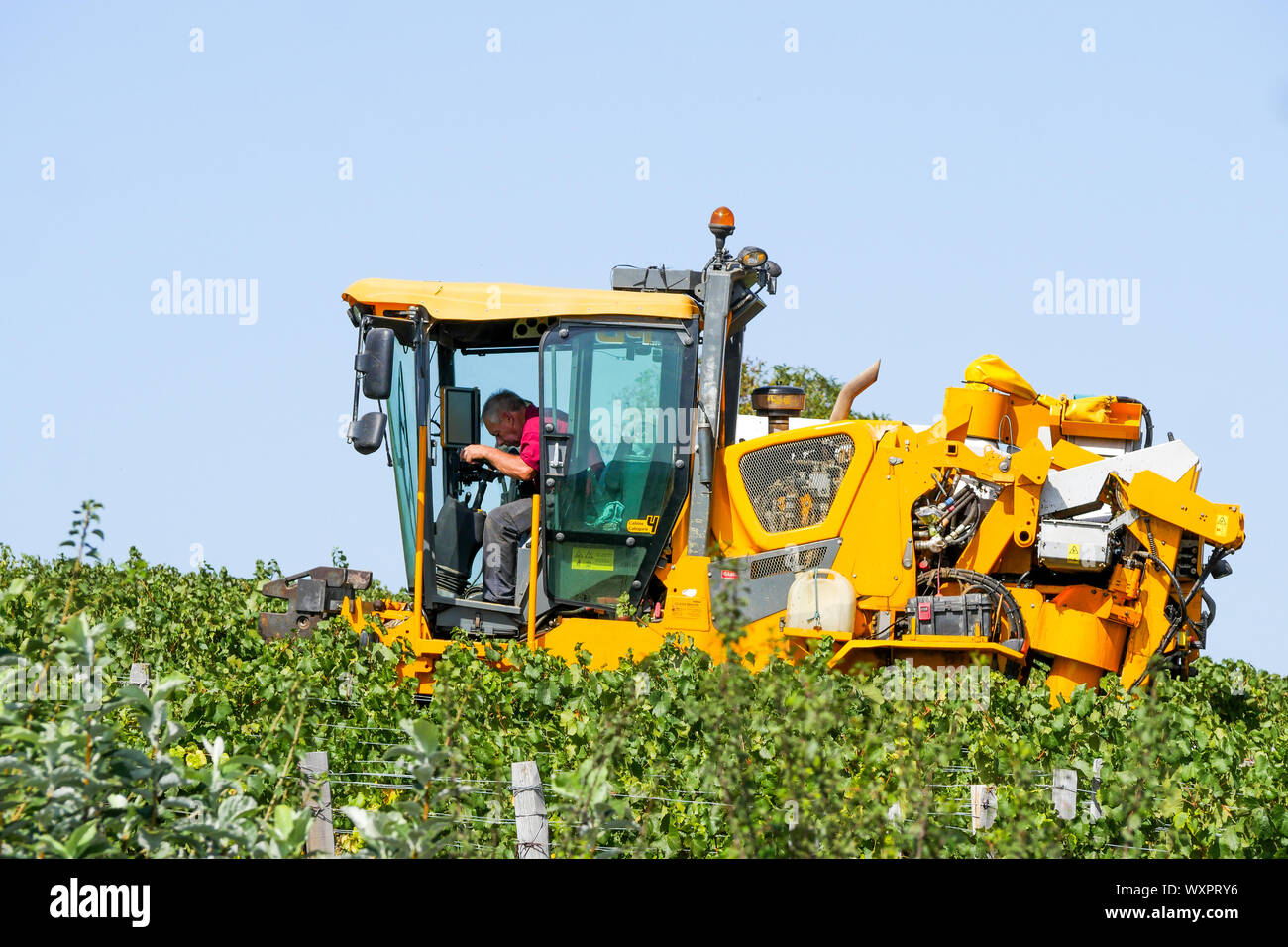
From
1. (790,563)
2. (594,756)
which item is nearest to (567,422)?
(790,563)

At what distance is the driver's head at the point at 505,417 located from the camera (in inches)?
373

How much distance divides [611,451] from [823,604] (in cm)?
161

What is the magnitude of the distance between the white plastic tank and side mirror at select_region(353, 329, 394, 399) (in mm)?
2762

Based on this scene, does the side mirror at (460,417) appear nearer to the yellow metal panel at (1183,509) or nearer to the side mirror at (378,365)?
the side mirror at (378,365)

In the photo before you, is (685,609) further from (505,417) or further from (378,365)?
(378,365)

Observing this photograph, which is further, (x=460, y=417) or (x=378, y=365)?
(x=460, y=417)

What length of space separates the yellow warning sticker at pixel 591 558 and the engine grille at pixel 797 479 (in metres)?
0.99

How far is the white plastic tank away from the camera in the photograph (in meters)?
8.96

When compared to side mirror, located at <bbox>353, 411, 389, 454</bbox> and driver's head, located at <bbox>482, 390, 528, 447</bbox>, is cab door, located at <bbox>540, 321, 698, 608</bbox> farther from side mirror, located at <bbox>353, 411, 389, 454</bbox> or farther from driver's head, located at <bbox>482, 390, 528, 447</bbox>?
side mirror, located at <bbox>353, 411, 389, 454</bbox>

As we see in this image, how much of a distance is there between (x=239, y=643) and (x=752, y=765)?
624 centimetres

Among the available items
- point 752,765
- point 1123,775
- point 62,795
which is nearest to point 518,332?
point 752,765

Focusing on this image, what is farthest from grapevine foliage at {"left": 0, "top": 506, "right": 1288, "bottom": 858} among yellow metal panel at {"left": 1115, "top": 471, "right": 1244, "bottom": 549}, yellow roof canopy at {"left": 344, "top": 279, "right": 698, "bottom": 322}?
yellow roof canopy at {"left": 344, "top": 279, "right": 698, "bottom": 322}

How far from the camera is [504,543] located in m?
9.48

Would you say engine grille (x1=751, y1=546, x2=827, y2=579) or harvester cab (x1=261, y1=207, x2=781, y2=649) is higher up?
harvester cab (x1=261, y1=207, x2=781, y2=649)
